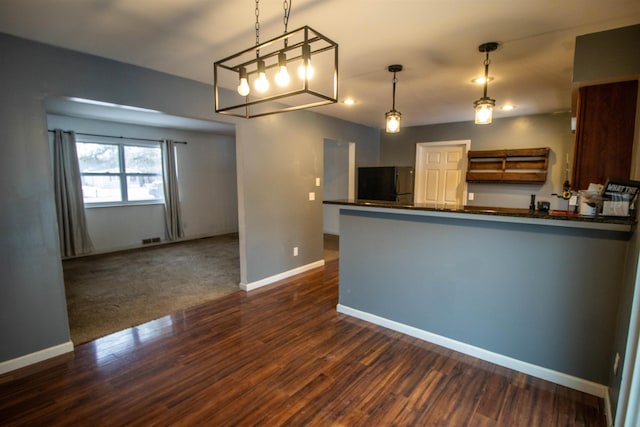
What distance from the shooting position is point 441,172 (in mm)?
5773

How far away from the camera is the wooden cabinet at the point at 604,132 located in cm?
212

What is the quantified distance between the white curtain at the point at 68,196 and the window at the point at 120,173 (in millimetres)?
197

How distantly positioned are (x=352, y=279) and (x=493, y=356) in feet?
4.45

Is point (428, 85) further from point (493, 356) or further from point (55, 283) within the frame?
point (55, 283)

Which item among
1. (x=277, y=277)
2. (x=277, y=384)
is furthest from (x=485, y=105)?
(x=277, y=277)

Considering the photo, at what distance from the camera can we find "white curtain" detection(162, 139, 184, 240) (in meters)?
6.43

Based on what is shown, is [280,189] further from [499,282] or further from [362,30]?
[499,282]

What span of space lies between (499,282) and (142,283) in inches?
165

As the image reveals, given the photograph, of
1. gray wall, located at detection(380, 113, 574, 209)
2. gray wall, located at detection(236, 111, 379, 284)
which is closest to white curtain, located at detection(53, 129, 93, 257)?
gray wall, located at detection(236, 111, 379, 284)

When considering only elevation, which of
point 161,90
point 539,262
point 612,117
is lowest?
point 539,262

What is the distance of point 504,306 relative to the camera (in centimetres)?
235

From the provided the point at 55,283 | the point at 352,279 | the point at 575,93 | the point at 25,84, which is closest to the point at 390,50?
the point at 575,93

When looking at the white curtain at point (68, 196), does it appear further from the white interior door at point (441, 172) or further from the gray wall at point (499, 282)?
the white interior door at point (441, 172)

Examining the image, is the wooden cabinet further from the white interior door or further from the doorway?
the doorway
